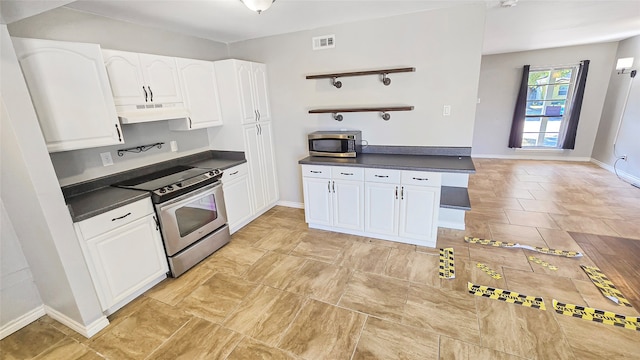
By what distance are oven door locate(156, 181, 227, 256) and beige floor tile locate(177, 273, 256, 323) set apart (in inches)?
18.3

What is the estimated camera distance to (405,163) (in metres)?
2.93

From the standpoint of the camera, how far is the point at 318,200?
→ 11.2ft

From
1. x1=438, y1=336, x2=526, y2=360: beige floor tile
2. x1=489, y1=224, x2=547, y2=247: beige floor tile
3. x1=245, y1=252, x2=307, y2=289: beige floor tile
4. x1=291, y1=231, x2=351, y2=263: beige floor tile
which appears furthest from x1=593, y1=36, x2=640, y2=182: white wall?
x1=245, y1=252, x2=307, y2=289: beige floor tile

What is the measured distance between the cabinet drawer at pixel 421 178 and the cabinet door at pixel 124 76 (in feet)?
8.89

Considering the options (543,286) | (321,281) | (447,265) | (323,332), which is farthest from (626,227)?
(323,332)

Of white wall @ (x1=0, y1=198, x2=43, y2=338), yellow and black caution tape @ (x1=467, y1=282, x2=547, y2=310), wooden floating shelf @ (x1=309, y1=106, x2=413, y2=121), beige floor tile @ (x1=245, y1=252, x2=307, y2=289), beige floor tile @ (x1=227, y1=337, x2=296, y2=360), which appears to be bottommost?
beige floor tile @ (x1=227, y1=337, x2=296, y2=360)

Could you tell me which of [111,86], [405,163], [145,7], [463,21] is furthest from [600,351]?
[145,7]

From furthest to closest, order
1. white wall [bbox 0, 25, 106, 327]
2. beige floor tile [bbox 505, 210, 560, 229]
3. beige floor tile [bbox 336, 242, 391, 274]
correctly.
Result: beige floor tile [bbox 505, 210, 560, 229], beige floor tile [bbox 336, 242, 391, 274], white wall [bbox 0, 25, 106, 327]

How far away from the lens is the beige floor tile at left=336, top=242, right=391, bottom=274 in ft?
8.91

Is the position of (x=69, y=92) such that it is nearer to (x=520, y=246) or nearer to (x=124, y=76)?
(x=124, y=76)

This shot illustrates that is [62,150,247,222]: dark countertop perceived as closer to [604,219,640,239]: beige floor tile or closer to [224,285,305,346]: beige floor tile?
[224,285,305,346]: beige floor tile

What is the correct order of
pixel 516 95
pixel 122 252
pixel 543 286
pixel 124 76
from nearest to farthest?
pixel 122 252, pixel 543 286, pixel 124 76, pixel 516 95

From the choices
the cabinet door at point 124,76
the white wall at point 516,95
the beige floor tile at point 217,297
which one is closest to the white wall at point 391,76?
the cabinet door at point 124,76

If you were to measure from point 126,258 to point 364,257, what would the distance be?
2183mm
